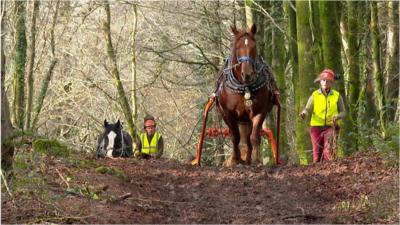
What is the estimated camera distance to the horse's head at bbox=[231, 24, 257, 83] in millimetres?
11805

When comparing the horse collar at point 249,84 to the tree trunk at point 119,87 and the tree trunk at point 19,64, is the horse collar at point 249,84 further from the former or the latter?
the tree trunk at point 119,87

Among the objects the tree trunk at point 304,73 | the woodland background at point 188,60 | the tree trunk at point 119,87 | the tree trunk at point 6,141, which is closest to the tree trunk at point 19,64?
the woodland background at point 188,60

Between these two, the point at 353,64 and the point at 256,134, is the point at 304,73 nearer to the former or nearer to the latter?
the point at 353,64

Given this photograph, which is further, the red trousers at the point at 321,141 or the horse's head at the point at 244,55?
the red trousers at the point at 321,141

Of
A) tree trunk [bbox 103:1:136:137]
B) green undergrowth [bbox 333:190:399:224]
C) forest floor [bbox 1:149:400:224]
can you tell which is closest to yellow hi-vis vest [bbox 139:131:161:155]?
forest floor [bbox 1:149:400:224]

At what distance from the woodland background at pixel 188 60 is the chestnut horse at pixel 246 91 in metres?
1.45

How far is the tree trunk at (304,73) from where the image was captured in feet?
51.5

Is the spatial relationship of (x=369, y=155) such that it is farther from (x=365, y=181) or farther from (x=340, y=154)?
(x=340, y=154)

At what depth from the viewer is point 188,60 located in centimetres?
2505

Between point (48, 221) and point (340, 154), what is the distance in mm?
7407

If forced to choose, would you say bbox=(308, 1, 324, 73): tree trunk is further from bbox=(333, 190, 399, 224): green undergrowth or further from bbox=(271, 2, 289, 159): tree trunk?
bbox=(333, 190, 399, 224): green undergrowth

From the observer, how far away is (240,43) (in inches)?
474

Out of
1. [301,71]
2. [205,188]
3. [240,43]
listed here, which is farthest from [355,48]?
[205,188]

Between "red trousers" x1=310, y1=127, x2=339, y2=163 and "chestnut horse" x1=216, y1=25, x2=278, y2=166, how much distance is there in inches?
36.6
